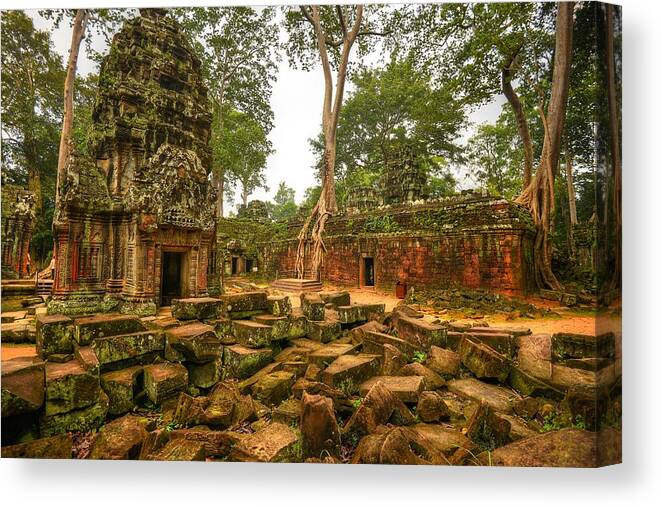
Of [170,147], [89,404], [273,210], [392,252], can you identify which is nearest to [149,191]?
[170,147]

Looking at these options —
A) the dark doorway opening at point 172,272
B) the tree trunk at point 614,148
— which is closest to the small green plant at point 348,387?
the tree trunk at point 614,148

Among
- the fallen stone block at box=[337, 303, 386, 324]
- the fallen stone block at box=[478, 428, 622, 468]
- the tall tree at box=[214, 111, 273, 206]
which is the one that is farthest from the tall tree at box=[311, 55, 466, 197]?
the fallen stone block at box=[478, 428, 622, 468]

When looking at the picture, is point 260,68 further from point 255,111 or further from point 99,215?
point 99,215

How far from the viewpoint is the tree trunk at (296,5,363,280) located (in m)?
2.94

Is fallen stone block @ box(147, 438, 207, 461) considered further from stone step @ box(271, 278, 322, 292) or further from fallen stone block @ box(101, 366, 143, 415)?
stone step @ box(271, 278, 322, 292)

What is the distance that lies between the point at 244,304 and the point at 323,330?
3.22 ft

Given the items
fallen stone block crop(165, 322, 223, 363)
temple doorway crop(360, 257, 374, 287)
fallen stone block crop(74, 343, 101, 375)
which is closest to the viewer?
fallen stone block crop(74, 343, 101, 375)

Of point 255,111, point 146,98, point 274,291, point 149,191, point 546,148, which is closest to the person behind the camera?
point 546,148

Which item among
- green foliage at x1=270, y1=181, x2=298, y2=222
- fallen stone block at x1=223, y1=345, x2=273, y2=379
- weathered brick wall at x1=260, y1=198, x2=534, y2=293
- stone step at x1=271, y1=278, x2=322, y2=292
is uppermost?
green foliage at x1=270, y1=181, x2=298, y2=222

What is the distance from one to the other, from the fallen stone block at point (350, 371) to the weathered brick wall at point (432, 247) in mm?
1160

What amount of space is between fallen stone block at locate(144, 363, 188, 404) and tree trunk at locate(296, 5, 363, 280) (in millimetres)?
1812

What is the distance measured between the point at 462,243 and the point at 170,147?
488 centimetres

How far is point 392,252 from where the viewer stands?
463 centimetres

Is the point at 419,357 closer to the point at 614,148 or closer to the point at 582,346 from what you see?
the point at 582,346
